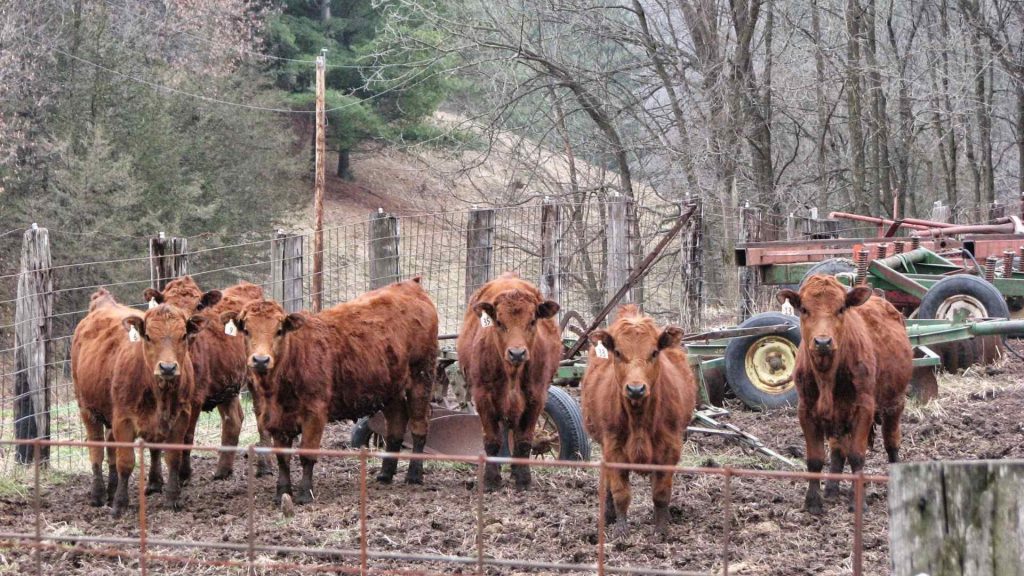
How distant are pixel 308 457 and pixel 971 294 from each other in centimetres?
793

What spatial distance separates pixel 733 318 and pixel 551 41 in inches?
380

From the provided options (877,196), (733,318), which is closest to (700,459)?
(733,318)

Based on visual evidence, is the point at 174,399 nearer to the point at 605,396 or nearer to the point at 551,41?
the point at 605,396

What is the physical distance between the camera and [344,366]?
967 centimetres

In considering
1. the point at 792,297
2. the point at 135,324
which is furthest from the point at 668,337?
the point at 135,324

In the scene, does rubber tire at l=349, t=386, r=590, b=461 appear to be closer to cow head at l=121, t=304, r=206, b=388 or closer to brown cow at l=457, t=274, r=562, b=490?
brown cow at l=457, t=274, r=562, b=490

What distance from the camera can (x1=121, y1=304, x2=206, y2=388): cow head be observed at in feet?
28.4

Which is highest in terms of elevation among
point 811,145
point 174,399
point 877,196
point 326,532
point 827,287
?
point 811,145

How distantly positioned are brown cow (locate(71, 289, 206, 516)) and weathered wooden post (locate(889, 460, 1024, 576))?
654 centimetres

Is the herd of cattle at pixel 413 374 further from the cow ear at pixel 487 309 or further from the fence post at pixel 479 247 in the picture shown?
the fence post at pixel 479 247

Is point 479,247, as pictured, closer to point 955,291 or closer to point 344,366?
point 344,366


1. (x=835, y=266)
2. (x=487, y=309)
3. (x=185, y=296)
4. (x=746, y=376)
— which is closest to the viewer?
(x=487, y=309)

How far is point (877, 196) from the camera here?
30.1 m

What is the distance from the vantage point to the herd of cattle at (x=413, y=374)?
810 cm
